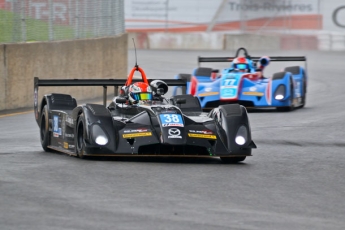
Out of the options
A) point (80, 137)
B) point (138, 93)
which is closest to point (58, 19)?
point (138, 93)

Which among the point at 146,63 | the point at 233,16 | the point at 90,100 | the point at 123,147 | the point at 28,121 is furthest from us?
the point at 233,16

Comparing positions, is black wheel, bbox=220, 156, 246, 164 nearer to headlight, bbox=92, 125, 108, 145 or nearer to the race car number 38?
the race car number 38

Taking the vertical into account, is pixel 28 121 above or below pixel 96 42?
below

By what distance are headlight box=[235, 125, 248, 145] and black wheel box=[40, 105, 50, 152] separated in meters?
2.78

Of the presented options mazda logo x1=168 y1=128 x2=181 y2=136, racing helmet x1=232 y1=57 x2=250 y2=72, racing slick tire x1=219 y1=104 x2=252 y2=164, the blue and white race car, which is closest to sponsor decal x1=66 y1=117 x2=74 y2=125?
mazda logo x1=168 y1=128 x2=181 y2=136

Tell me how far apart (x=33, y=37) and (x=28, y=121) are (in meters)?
3.65

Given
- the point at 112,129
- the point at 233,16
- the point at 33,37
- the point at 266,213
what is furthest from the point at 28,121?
the point at 233,16

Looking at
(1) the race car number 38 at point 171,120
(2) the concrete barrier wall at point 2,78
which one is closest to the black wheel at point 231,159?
(1) the race car number 38 at point 171,120

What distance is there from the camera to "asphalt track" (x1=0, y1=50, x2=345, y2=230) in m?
7.27

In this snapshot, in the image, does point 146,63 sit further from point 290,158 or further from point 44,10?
point 290,158

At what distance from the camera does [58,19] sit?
2112cm

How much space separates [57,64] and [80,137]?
9.81 metres

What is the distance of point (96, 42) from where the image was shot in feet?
73.9

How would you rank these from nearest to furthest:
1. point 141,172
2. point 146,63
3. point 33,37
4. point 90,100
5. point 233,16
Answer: point 141,172 < point 33,37 < point 90,100 < point 146,63 < point 233,16
